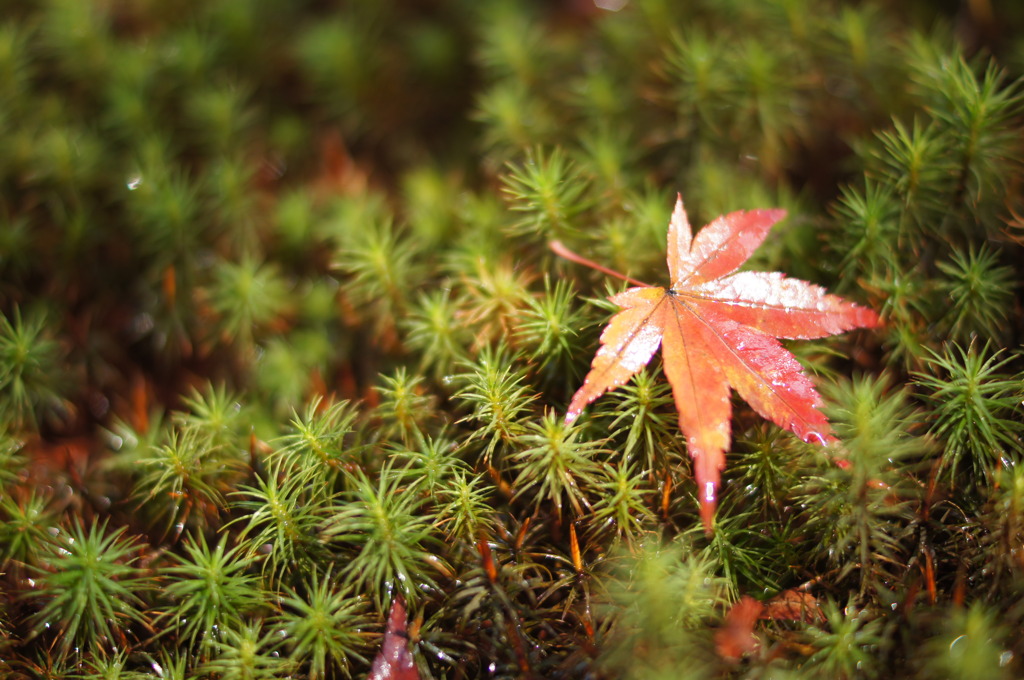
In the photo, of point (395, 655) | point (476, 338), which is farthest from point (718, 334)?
point (395, 655)

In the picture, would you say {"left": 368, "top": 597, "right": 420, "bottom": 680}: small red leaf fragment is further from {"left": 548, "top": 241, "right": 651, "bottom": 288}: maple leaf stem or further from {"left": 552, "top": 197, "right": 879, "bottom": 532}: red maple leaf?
{"left": 548, "top": 241, "right": 651, "bottom": 288}: maple leaf stem

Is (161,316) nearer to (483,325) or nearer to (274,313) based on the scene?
(274,313)

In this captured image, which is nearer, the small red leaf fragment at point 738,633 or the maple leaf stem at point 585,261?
the small red leaf fragment at point 738,633

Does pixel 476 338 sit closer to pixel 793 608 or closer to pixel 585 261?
pixel 585 261

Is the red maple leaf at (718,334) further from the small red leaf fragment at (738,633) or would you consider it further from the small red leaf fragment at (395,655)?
the small red leaf fragment at (395,655)

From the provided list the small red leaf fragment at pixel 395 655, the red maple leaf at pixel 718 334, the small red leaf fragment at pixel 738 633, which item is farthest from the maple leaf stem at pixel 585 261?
the small red leaf fragment at pixel 395 655

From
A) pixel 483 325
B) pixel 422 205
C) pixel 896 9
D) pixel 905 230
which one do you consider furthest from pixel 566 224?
pixel 896 9

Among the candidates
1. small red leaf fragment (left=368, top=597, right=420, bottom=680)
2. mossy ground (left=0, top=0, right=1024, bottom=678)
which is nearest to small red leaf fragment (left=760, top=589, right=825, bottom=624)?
mossy ground (left=0, top=0, right=1024, bottom=678)
